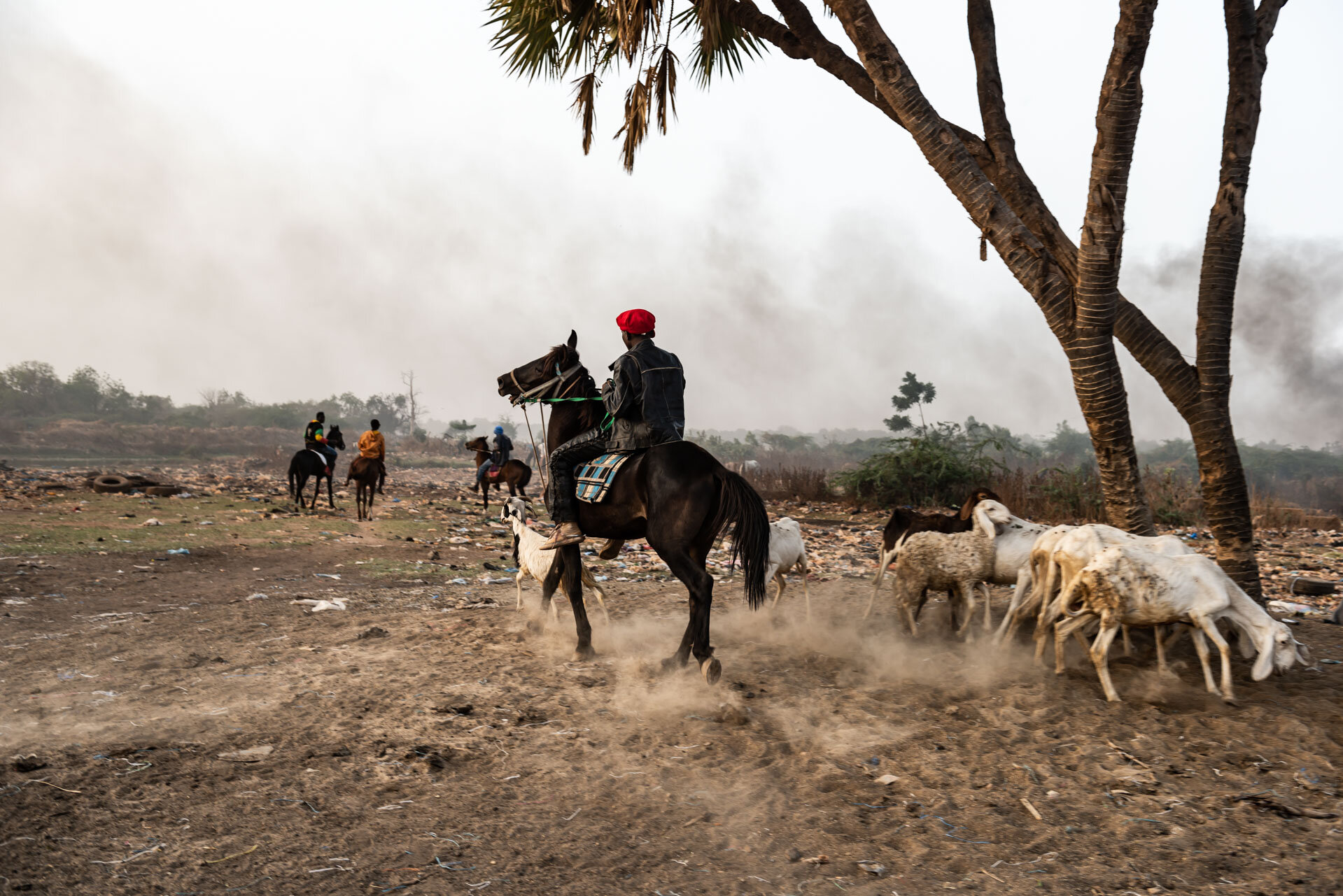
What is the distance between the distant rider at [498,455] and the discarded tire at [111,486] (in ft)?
22.8

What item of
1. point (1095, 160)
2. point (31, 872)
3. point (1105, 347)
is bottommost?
point (31, 872)

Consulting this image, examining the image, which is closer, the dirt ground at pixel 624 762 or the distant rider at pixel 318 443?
the dirt ground at pixel 624 762

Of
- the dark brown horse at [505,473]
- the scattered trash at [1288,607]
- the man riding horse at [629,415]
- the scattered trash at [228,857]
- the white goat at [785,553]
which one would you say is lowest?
the scattered trash at [228,857]

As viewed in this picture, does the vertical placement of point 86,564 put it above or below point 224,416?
below

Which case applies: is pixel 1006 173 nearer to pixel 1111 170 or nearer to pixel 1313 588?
pixel 1111 170

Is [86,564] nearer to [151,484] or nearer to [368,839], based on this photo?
[368,839]

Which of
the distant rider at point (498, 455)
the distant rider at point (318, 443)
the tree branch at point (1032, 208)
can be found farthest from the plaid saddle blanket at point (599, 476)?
the distant rider at point (498, 455)

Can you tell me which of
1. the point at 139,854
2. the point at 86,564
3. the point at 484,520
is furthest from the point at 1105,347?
the point at 484,520

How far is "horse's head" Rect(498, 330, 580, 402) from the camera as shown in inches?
229

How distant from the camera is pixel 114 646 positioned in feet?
18.5

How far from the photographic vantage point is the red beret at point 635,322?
18.5ft

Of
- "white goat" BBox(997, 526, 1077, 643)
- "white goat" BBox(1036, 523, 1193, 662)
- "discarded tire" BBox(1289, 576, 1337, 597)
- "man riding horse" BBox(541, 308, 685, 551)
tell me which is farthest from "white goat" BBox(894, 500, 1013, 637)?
"discarded tire" BBox(1289, 576, 1337, 597)

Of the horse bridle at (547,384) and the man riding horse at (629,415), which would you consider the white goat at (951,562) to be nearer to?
the man riding horse at (629,415)

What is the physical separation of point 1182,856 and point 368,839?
3264mm
